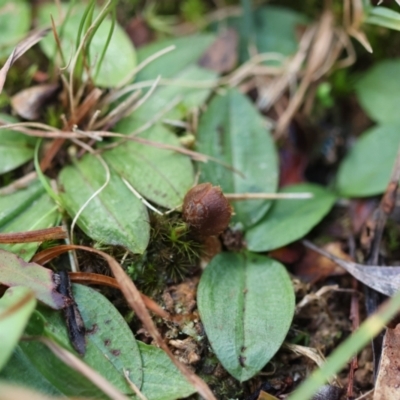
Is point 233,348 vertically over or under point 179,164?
under

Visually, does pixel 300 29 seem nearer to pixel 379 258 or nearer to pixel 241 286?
pixel 379 258

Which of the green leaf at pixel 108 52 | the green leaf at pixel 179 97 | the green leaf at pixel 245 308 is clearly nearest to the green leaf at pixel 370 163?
the green leaf at pixel 245 308

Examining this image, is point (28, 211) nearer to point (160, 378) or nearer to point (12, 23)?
point (160, 378)

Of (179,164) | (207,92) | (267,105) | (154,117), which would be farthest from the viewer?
(267,105)

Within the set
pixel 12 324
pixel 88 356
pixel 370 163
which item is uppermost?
pixel 12 324

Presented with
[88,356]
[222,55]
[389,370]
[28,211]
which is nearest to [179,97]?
[222,55]

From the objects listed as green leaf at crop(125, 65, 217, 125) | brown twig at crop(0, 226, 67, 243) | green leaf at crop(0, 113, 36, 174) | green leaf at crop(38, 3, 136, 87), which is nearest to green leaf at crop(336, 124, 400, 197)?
green leaf at crop(125, 65, 217, 125)

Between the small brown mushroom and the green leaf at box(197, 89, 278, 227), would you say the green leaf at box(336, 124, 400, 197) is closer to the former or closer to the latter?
the green leaf at box(197, 89, 278, 227)

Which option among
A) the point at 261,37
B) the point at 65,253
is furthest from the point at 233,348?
the point at 261,37
